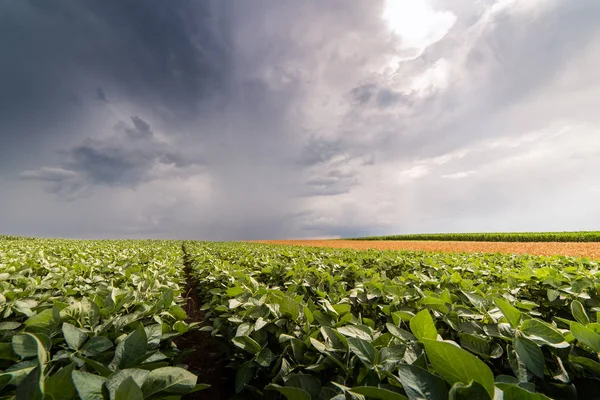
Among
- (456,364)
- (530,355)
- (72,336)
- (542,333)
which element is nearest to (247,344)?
(72,336)

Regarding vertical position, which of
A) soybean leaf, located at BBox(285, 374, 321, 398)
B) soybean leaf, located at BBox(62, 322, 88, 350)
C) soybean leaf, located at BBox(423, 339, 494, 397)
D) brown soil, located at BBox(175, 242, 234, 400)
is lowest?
brown soil, located at BBox(175, 242, 234, 400)

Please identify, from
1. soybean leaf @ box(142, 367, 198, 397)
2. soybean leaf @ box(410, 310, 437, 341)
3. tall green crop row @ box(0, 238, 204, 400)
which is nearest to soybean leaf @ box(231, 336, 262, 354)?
tall green crop row @ box(0, 238, 204, 400)

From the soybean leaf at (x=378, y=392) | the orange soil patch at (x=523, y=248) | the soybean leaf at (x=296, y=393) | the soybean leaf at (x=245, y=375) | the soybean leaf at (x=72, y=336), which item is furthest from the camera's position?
the orange soil patch at (x=523, y=248)

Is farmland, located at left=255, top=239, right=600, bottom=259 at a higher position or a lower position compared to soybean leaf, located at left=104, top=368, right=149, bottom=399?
lower

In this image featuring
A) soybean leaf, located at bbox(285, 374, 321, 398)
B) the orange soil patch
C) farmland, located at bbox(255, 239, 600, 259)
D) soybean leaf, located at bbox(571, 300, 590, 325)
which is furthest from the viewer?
the orange soil patch

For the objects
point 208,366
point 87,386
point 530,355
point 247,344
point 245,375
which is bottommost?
point 208,366

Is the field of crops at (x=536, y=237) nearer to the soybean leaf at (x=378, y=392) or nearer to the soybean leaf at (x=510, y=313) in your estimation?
the soybean leaf at (x=510, y=313)

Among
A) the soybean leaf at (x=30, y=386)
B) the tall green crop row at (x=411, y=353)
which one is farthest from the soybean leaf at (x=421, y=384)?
the soybean leaf at (x=30, y=386)

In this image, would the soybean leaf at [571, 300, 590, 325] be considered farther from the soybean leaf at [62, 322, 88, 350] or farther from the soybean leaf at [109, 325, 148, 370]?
the soybean leaf at [62, 322, 88, 350]

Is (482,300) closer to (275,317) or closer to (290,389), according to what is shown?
(275,317)

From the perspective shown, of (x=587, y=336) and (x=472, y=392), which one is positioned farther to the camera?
(x=587, y=336)

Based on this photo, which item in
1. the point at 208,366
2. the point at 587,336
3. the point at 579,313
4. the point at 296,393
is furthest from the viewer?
the point at 208,366

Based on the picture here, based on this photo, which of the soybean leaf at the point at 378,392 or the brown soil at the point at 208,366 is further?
the brown soil at the point at 208,366

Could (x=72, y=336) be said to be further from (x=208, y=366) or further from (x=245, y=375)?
(x=208, y=366)
